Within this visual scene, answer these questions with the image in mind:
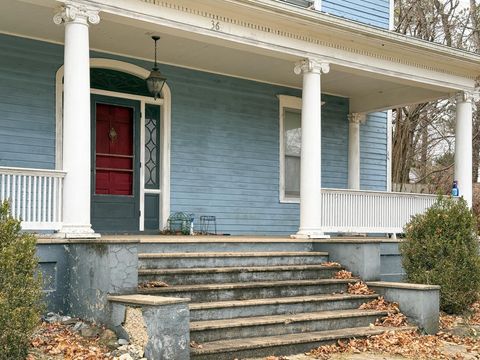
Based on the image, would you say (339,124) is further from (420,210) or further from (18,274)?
(18,274)

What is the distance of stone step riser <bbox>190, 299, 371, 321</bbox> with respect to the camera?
22.5 ft

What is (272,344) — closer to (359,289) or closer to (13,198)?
(359,289)

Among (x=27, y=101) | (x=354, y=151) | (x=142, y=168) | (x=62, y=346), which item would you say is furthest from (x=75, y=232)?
(x=354, y=151)

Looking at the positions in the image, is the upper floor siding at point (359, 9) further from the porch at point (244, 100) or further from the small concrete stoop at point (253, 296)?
the small concrete stoop at point (253, 296)

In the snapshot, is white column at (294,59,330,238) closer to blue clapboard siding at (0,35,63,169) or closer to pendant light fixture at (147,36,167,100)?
pendant light fixture at (147,36,167,100)

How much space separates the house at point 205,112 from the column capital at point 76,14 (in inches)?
0.7

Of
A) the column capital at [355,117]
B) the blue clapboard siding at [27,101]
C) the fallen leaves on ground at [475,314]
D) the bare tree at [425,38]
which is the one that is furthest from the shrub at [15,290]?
the bare tree at [425,38]

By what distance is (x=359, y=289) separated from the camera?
8.55m

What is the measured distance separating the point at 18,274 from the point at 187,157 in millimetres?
6102

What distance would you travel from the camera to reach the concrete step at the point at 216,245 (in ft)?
26.0

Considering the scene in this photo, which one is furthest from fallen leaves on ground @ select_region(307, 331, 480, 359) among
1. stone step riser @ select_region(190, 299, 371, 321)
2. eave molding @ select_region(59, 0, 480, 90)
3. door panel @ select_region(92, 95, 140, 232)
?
door panel @ select_region(92, 95, 140, 232)

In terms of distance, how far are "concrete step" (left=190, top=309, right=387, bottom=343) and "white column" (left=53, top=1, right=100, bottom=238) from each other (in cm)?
202

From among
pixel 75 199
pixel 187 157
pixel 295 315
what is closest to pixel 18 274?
pixel 75 199

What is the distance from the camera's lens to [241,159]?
12.1 metres
